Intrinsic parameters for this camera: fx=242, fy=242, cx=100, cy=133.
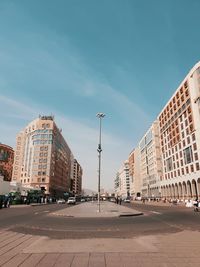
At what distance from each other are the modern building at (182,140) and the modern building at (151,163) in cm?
945

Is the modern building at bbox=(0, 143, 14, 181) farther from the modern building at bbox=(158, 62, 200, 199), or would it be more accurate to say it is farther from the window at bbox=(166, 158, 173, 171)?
the window at bbox=(166, 158, 173, 171)

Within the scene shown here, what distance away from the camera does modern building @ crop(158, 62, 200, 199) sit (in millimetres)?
64312

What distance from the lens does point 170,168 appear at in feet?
282

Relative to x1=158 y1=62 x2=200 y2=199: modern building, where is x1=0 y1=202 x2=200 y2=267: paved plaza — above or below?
below

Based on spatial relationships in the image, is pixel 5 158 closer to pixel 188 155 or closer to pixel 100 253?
pixel 188 155

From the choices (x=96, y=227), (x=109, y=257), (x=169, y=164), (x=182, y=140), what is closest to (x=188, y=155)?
(x=182, y=140)

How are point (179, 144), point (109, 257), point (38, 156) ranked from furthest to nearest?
point (38, 156)
point (179, 144)
point (109, 257)

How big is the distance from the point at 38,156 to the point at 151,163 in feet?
174

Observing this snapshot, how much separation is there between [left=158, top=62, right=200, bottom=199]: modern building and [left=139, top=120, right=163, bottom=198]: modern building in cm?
945

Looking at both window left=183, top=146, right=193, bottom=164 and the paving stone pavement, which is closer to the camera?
the paving stone pavement

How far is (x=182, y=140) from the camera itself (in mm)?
73250

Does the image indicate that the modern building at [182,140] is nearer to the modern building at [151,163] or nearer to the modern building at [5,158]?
the modern building at [151,163]

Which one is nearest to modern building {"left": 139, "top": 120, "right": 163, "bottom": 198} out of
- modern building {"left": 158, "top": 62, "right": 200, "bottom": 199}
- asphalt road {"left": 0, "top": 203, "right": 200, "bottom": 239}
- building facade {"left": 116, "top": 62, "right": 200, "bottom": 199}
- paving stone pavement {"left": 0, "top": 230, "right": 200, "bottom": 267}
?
building facade {"left": 116, "top": 62, "right": 200, "bottom": 199}

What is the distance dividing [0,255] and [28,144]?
115m
